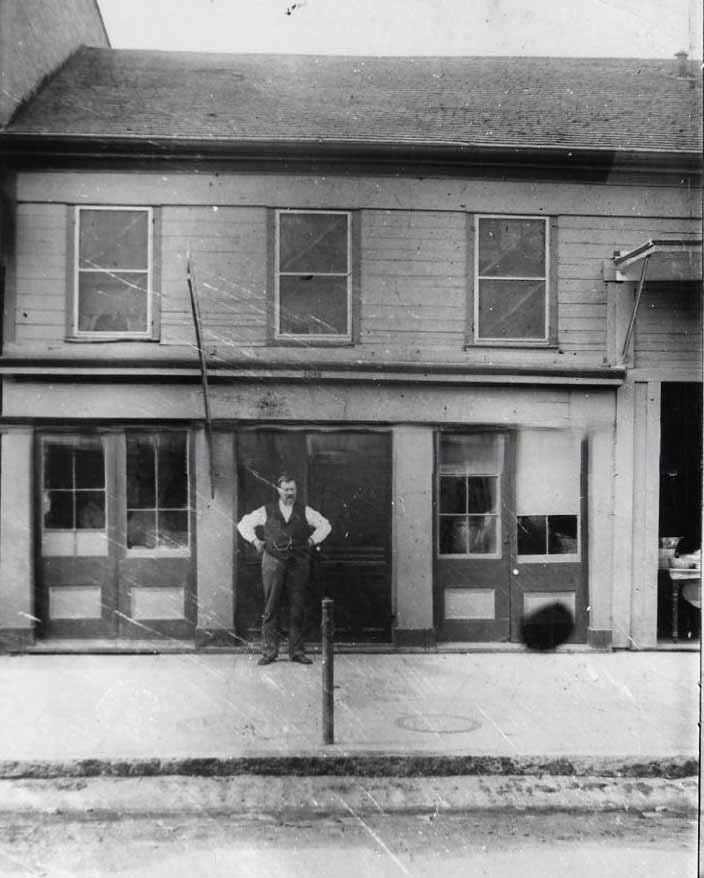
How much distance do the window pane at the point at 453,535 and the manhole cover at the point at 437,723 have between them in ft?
4.45

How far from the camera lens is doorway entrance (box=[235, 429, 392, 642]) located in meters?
6.80

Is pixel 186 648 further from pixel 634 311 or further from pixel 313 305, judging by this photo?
pixel 634 311

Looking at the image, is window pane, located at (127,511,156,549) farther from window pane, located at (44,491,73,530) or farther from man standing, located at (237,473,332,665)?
man standing, located at (237,473,332,665)

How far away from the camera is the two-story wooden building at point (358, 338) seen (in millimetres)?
6215

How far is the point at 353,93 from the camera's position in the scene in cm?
614

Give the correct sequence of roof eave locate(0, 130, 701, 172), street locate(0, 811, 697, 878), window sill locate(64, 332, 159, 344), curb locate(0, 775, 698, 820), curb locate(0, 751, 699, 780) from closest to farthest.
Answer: street locate(0, 811, 697, 878)
curb locate(0, 775, 698, 820)
curb locate(0, 751, 699, 780)
roof eave locate(0, 130, 701, 172)
window sill locate(64, 332, 159, 344)

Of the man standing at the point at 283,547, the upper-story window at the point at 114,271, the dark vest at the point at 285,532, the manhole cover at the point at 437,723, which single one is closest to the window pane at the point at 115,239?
the upper-story window at the point at 114,271

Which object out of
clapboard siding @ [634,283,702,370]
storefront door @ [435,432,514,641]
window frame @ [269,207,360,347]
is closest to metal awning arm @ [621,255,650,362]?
clapboard siding @ [634,283,702,370]

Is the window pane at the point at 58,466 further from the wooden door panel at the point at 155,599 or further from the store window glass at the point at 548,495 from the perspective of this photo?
the store window glass at the point at 548,495

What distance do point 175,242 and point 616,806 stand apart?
5.29 metres

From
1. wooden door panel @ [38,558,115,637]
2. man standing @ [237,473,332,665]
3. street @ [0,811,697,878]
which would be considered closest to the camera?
street @ [0,811,697,878]

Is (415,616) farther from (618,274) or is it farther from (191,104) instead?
(191,104)

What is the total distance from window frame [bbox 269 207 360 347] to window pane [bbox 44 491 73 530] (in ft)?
7.71

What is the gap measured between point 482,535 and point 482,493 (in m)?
0.36
